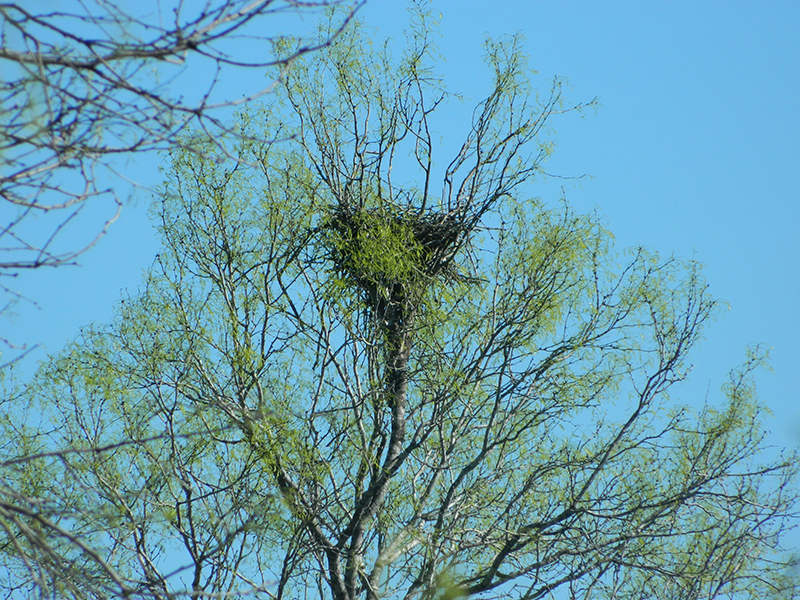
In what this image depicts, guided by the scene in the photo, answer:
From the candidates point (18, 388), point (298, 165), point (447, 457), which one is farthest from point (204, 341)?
point (18, 388)

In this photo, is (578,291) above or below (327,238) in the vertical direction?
below

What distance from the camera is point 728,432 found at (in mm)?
6270

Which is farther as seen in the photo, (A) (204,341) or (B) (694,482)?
(A) (204,341)

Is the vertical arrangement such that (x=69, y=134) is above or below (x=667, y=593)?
above

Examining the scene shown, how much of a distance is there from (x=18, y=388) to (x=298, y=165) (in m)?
3.60

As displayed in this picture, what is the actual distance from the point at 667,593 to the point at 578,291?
2.30 meters

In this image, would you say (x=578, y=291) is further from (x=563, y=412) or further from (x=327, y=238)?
(x=327, y=238)

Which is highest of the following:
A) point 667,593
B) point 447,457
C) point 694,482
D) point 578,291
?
point 578,291

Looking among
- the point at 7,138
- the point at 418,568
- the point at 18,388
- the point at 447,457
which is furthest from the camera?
the point at 18,388

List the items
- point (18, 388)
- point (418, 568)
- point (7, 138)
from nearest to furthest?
point (7, 138) < point (418, 568) < point (18, 388)

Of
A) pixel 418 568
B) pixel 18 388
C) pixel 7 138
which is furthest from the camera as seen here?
pixel 18 388

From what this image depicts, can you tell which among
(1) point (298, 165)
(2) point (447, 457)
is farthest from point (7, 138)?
(1) point (298, 165)

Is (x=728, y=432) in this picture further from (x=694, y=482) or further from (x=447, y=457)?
(x=447, y=457)

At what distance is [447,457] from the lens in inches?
233
